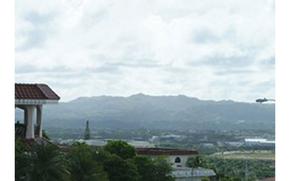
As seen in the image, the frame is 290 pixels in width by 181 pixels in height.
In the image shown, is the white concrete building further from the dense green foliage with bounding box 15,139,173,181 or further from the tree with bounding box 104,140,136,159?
the dense green foliage with bounding box 15,139,173,181

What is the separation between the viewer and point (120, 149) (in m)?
4.82

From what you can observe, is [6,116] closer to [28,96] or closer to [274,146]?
[274,146]

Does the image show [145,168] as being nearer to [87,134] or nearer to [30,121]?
[87,134]

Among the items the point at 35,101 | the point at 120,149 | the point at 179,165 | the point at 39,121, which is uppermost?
the point at 35,101

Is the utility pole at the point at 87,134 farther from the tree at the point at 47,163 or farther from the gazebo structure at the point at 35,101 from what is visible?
the tree at the point at 47,163

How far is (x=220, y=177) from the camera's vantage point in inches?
215

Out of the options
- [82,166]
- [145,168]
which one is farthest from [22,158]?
[145,168]

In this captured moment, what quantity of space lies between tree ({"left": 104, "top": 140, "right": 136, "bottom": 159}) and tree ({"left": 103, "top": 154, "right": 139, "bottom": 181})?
0.36 meters

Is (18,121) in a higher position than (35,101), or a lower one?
lower

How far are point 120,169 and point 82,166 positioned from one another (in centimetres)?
118

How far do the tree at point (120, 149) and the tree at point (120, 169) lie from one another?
36 centimetres

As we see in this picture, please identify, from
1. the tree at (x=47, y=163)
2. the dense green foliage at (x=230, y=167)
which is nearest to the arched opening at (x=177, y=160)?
the dense green foliage at (x=230, y=167)

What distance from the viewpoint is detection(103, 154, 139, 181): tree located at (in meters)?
4.01

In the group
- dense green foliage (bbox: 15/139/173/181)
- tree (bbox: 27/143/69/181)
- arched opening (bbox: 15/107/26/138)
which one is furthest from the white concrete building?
tree (bbox: 27/143/69/181)
